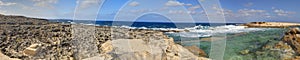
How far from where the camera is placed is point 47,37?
6652mm

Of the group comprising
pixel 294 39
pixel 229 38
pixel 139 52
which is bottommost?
pixel 229 38

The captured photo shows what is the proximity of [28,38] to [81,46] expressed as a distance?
59.7 inches

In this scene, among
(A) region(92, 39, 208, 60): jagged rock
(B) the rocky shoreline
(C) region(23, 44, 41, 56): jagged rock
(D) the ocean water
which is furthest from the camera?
(D) the ocean water

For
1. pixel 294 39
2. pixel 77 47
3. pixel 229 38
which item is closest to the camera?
pixel 77 47

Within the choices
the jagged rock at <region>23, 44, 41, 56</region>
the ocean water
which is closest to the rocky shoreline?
the jagged rock at <region>23, 44, 41, 56</region>

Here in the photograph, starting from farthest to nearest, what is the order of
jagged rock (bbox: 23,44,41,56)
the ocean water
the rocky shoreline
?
the ocean water
jagged rock (bbox: 23,44,41,56)
the rocky shoreline

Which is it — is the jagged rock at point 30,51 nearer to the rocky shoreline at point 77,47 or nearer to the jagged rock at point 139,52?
the rocky shoreline at point 77,47

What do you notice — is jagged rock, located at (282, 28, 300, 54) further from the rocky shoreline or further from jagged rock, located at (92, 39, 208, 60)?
jagged rock, located at (92, 39, 208, 60)

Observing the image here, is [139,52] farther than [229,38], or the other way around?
[229,38]

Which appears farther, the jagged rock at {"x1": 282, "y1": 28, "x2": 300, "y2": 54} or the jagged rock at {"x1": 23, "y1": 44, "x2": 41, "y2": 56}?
the jagged rock at {"x1": 282, "y1": 28, "x2": 300, "y2": 54}

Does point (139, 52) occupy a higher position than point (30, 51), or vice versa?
point (139, 52)

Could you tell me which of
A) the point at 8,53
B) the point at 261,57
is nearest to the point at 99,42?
the point at 8,53

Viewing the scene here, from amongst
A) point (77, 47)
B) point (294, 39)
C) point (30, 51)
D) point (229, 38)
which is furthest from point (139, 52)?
point (229, 38)

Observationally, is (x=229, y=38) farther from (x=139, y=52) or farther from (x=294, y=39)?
(x=139, y=52)
